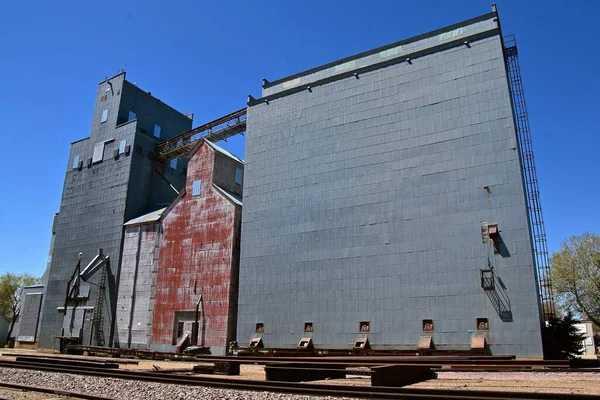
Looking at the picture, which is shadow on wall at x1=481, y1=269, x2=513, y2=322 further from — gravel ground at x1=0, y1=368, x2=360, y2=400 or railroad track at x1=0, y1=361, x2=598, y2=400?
gravel ground at x1=0, y1=368, x2=360, y2=400

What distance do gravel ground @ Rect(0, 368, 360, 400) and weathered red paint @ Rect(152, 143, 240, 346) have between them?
12615 mm

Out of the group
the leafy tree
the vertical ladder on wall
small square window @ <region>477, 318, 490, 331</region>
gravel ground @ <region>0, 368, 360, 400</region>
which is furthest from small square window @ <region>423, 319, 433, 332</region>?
the vertical ladder on wall

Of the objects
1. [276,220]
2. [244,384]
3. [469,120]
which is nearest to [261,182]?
[276,220]

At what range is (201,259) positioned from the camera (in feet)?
99.2

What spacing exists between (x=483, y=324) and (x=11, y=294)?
6815cm

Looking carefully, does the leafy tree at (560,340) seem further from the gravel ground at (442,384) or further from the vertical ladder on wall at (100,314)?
the vertical ladder on wall at (100,314)

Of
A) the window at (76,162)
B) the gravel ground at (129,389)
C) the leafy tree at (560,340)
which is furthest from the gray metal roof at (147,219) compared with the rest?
the leafy tree at (560,340)

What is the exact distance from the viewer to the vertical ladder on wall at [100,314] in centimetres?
3456

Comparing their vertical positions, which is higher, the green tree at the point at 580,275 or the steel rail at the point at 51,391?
the green tree at the point at 580,275

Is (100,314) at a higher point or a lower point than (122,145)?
lower

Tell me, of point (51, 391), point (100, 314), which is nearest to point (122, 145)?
point (100, 314)

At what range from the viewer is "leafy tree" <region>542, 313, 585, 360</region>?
19828 millimetres

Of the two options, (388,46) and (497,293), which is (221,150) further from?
(497,293)

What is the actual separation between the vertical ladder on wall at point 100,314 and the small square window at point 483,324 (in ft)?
90.4
